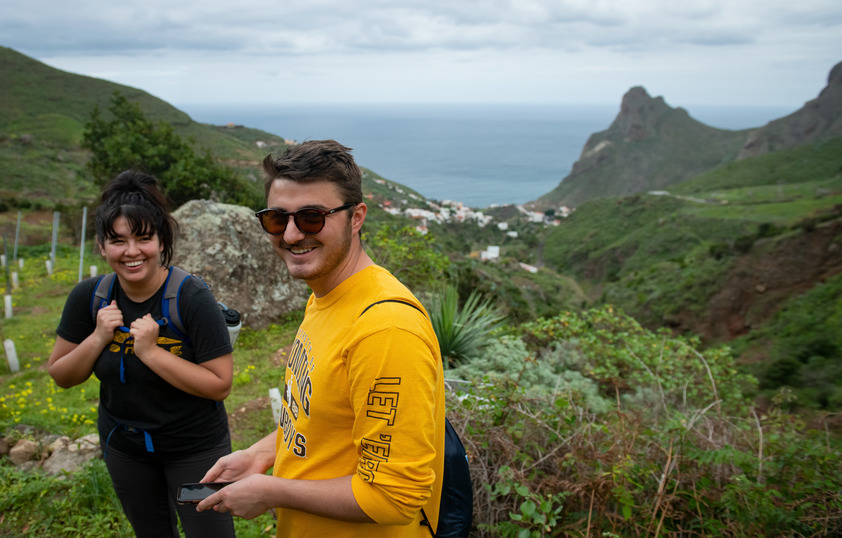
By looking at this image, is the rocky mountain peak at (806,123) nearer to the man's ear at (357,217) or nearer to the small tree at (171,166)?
the small tree at (171,166)

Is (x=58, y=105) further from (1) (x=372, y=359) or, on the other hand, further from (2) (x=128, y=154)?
(1) (x=372, y=359)

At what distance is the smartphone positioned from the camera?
1654 mm

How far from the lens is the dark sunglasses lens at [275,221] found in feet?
4.98

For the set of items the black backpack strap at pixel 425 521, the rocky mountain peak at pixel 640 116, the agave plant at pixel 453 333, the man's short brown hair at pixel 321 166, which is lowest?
the agave plant at pixel 453 333

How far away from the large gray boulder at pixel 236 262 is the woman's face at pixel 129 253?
218 inches

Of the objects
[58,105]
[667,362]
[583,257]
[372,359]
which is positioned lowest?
[583,257]

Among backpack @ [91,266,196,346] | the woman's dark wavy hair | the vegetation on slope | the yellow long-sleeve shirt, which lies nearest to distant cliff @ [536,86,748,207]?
the vegetation on slope

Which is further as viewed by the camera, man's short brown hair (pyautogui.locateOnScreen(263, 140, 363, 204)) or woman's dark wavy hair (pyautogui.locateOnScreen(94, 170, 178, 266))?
woman's dark wavy hair (pyautogui.locateOnScreen(94, 170, 178, 266))

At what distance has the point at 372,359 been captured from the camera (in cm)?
125

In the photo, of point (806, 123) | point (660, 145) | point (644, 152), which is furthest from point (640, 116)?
point (806, 123)

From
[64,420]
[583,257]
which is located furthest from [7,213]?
[583,257]

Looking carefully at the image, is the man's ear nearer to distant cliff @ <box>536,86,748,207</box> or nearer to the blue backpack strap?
the blue backpack strap

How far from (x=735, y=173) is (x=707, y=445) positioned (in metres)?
72.2

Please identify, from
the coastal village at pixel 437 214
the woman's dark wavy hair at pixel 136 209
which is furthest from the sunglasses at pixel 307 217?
the coastal village at pixel 437 214
